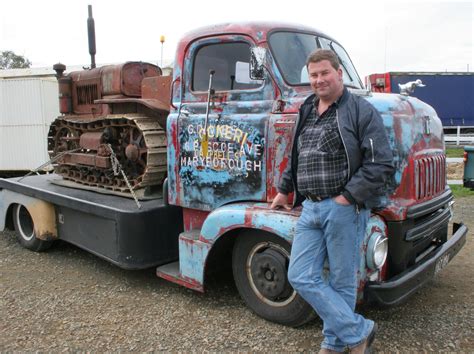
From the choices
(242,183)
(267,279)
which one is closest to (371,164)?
(242,183)

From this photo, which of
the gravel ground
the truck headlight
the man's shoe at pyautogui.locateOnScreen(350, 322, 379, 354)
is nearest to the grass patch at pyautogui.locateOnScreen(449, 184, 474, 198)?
the gravel ground

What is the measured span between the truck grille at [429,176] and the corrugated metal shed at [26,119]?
38.1 feet

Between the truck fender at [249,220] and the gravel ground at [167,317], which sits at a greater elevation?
the truck fender at [249,220]

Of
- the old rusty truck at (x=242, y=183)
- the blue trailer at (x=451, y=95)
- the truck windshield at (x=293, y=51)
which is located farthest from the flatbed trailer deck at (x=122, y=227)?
the blue trailer at (x=451, y=95)

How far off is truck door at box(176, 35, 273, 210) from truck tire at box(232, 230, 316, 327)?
36cm

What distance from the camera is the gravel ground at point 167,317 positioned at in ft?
11.3

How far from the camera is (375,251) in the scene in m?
3.15

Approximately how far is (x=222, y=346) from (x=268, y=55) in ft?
7.42

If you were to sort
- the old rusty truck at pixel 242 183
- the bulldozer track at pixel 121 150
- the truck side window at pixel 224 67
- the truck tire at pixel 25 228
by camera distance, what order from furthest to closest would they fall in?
the truck tire at pixel 25 228, the bulldozer track at pixel 121 150, the truck side window at pixel 224 67, the old rusty truck at pixel 242 183

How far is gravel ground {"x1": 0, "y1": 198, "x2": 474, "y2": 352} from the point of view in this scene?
3.45 metres

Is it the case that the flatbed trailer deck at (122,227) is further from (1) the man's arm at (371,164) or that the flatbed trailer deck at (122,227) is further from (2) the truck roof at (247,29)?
(1) the man's arm at (371,164)

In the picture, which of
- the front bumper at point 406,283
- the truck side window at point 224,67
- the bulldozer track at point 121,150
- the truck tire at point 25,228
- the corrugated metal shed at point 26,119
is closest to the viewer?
the front bumper at point 406,283

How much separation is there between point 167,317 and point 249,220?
1.16 m

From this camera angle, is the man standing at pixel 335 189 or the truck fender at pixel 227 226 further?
the truck fender at pixel 227 226
